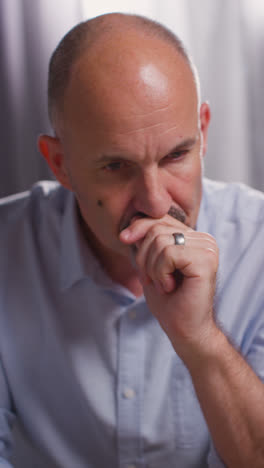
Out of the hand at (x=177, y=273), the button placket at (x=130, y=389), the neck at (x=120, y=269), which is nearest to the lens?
the hand at (x=177, y=273)

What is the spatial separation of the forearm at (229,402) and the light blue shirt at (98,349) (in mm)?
138

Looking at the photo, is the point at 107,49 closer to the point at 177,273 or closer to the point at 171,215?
the point at 171,215

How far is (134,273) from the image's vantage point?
4.63ft

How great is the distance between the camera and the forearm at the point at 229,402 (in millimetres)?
1047

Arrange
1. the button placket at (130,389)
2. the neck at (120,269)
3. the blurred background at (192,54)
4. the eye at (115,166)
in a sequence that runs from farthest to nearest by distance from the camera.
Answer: the blurred background at (192,54) → the neck at (120,269) → the button placket at (130,389) → the eye at (115,166)

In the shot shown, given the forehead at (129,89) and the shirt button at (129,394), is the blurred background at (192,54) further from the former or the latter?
the shirt button at (129,394)

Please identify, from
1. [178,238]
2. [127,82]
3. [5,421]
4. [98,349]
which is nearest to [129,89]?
[127,82]

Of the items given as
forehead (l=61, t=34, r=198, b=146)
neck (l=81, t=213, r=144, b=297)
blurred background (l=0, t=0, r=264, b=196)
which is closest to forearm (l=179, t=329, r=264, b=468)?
neck (l=81, t=213, r=144, b=297)

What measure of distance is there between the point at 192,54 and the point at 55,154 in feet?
2.37

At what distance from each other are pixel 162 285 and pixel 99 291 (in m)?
0.34

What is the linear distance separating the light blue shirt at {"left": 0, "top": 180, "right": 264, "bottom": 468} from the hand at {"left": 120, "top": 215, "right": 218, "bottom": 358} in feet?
0.78

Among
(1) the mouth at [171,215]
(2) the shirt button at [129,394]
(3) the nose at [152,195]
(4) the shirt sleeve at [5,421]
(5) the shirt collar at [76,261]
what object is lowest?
(4) the shirt sleeve at [5,421]

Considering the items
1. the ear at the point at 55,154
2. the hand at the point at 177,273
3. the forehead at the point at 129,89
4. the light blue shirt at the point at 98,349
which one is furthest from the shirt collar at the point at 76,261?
the forehead at the point at 129,89

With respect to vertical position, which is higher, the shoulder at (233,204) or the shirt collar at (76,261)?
the shoulder at (233,204)
